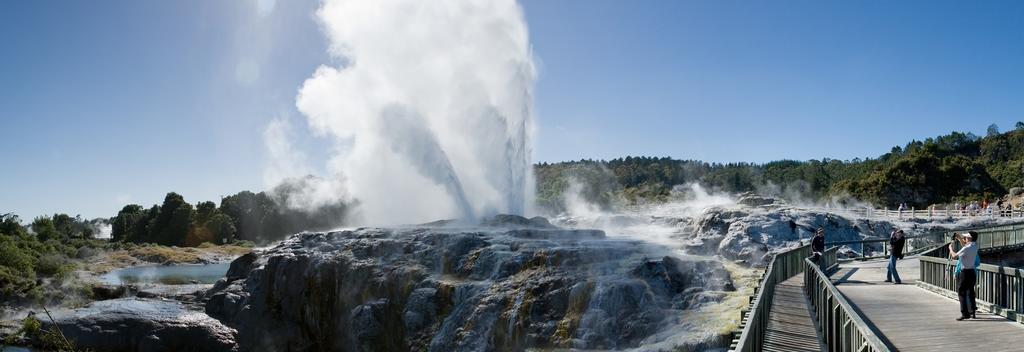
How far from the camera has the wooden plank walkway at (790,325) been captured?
10.2m

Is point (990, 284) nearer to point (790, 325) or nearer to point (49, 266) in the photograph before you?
point (790, 325)

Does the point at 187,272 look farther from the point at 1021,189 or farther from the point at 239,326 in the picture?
the point at 1021,189

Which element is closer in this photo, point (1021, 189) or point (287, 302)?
point (287, 302)

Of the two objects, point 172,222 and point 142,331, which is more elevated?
point 172,222

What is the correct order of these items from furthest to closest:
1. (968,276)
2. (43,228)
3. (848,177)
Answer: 1. (848,177)
2. (43,228)
3. (968,276)

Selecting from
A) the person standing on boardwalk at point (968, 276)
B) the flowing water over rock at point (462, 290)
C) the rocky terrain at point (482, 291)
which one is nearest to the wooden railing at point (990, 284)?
the person standing on boardwalk at point (968, 276)

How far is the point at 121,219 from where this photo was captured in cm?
13488

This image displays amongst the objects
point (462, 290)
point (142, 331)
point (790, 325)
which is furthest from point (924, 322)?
point (142, 331)

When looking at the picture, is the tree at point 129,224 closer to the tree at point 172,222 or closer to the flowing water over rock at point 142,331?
the tree at point 172,222

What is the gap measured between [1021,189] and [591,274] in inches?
3179

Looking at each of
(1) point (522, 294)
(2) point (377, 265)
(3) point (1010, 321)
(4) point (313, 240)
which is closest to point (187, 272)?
(4) point (313, 240)

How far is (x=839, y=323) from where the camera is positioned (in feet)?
28.4

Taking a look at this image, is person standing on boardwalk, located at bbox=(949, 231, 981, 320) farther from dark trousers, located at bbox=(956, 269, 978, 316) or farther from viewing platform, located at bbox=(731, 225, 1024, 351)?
viewing platform, located at bbox=(731, 225, 1024, 351)

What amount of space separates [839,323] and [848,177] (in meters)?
122
